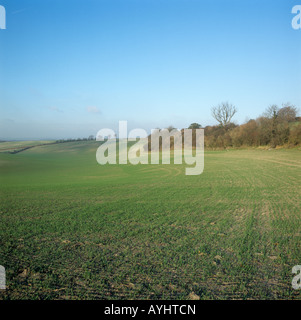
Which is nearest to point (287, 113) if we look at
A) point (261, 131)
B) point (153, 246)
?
point (261, 131)

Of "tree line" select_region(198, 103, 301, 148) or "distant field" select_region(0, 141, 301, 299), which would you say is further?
"tree line" select_region(198, 103, 301, 148)

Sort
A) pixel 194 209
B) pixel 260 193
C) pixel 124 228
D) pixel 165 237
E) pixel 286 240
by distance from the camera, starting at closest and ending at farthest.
A: 1. pixel 286 240
2. pixel 165 237
3. pixel 124 228
4. pixel 194 209
5. pixel 260 193

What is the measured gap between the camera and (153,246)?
20.1 ft

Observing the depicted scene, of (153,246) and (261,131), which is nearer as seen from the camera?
(153,246)

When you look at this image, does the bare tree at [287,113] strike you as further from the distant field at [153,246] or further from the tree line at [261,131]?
the distant field at [153,246]

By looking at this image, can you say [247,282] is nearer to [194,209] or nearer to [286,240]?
[286,240]

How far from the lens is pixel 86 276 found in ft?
15.4

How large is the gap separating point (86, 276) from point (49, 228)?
3726 mm

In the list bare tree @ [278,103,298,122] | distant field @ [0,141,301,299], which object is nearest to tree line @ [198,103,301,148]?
bare tree @ [278,103,298,122]

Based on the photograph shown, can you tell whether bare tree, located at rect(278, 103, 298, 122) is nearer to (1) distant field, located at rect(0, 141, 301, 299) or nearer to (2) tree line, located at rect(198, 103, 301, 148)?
(2) tree line, located at rect(198, 103, 301, 148)

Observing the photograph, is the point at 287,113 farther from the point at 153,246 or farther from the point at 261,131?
the point at 153,246

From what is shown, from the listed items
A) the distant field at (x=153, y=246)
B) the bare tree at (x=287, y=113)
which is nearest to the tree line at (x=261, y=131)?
the bare tree at (x=287, y=113)

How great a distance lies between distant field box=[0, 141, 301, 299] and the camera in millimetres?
4293
